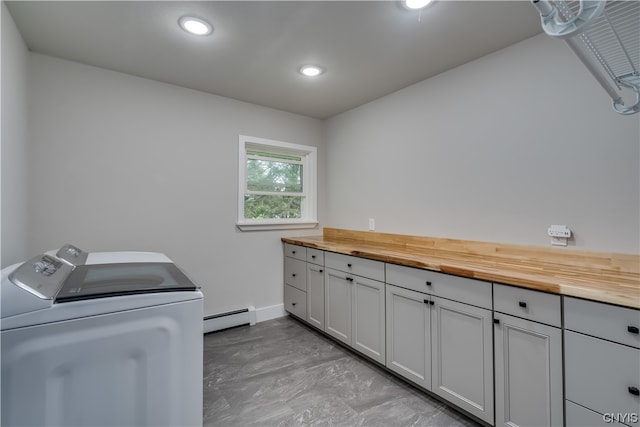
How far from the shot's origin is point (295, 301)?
10.8ft

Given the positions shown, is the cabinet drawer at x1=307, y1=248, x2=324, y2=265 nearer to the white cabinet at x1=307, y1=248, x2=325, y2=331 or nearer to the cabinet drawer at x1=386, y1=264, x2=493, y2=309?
the white cabinet at x1=307, y1=248, x2=325, y2=331

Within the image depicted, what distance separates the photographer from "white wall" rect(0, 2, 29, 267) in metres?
1.69

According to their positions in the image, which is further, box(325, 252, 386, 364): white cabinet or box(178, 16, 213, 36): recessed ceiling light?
box(325, 252, 386, 364): white cabinet

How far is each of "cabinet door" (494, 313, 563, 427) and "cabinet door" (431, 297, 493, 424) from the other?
0.06m

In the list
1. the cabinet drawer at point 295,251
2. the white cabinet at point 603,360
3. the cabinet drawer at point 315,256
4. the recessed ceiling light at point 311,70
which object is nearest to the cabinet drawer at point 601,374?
the white cabinet at point 603,360

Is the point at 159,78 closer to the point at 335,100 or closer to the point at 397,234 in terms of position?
the point at 335,100

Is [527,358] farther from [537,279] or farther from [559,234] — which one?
[559,234]

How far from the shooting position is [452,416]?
71.3 inches

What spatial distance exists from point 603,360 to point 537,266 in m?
0.65

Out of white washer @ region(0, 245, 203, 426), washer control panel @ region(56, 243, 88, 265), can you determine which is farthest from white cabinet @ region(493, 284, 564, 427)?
washer control panel @ region(56, 243, 88, 265)

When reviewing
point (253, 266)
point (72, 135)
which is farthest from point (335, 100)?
point (72, 135)

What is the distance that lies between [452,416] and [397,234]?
1470mm

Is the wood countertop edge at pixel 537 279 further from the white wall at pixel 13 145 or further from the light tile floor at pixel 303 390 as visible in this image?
the white wall at pixel 13 145

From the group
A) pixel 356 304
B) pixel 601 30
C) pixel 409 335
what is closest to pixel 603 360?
pixel 409 335
